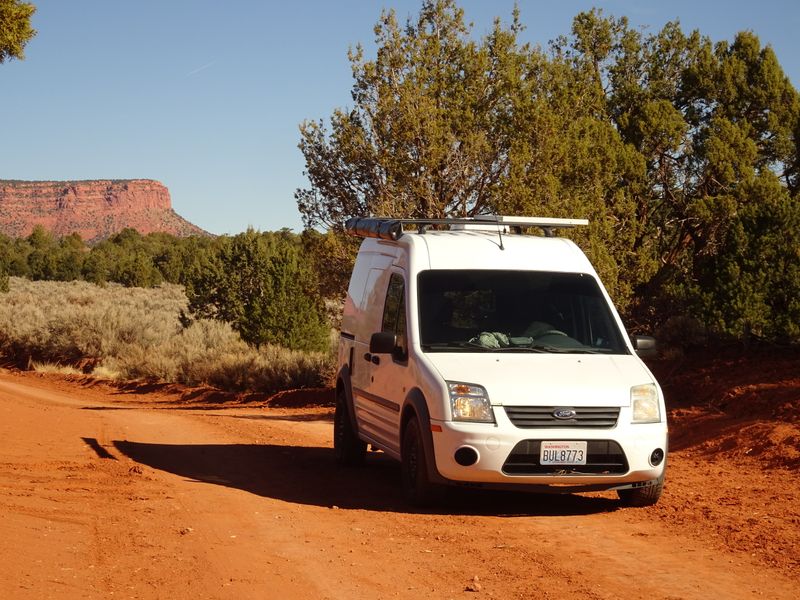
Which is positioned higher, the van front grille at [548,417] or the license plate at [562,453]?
the van front grille at [548,417]

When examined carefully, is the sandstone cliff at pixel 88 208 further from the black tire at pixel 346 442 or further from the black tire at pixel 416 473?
the black tire at pixel 416 473

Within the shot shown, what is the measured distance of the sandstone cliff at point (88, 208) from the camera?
16125 cm

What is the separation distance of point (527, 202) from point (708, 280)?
3936 millimetres

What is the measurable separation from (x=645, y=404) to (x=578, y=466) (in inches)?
30.2

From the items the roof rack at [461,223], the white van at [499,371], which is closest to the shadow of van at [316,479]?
the white van at [499,371]

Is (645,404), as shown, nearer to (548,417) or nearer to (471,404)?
(548,417)

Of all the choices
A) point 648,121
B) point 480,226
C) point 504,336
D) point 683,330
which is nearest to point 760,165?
point 648,121

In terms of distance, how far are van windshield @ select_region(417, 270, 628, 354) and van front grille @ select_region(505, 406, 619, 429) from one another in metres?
0.97

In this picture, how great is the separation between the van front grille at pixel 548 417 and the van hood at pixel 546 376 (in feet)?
0.14

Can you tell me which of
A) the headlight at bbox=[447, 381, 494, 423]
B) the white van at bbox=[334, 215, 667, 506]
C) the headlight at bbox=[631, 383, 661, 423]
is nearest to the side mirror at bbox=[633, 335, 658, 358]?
the white van at bbox=[334, 215, 667, 506]

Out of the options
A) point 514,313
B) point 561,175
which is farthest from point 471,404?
point 561,175

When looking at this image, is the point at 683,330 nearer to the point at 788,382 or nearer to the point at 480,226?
the point at 788,382

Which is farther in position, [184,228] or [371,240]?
[184,228]

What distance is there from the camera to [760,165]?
24.7 meters
